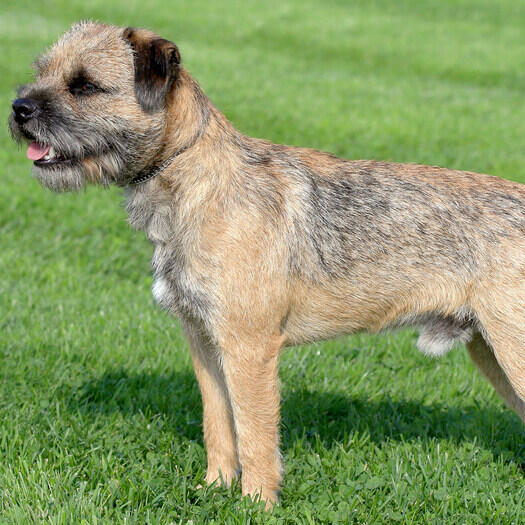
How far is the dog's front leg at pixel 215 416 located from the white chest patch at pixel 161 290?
0.41 m

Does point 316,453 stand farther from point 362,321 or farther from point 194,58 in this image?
point 194,58

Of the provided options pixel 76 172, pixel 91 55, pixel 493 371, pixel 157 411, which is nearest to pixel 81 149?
pixel 76 172

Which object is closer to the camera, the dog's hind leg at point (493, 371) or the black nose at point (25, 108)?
the black nose at point (25, 108)

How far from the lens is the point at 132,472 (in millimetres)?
3945

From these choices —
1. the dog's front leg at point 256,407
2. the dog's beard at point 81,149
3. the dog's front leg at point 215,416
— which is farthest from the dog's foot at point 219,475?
the dog's beard at point 81,149

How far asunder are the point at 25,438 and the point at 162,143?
1835 millimetres

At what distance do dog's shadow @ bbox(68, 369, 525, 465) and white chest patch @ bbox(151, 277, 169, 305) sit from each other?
1070 mm

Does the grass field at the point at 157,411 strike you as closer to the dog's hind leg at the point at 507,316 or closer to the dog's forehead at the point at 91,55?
the dog's hind leg at the point at 507,316

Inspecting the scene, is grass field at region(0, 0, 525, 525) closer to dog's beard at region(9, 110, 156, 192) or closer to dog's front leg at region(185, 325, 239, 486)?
dog's front leg at region(185, 325, 239, 486)

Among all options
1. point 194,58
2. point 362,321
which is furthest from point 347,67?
point 362,321

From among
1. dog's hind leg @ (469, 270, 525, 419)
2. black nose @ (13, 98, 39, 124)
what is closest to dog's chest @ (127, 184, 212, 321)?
black nose @ (13, 98, 39, 124)

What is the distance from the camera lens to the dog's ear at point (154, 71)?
3.61 m

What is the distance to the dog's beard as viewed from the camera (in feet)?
12.0

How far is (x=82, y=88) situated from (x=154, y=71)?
379 millimetres
